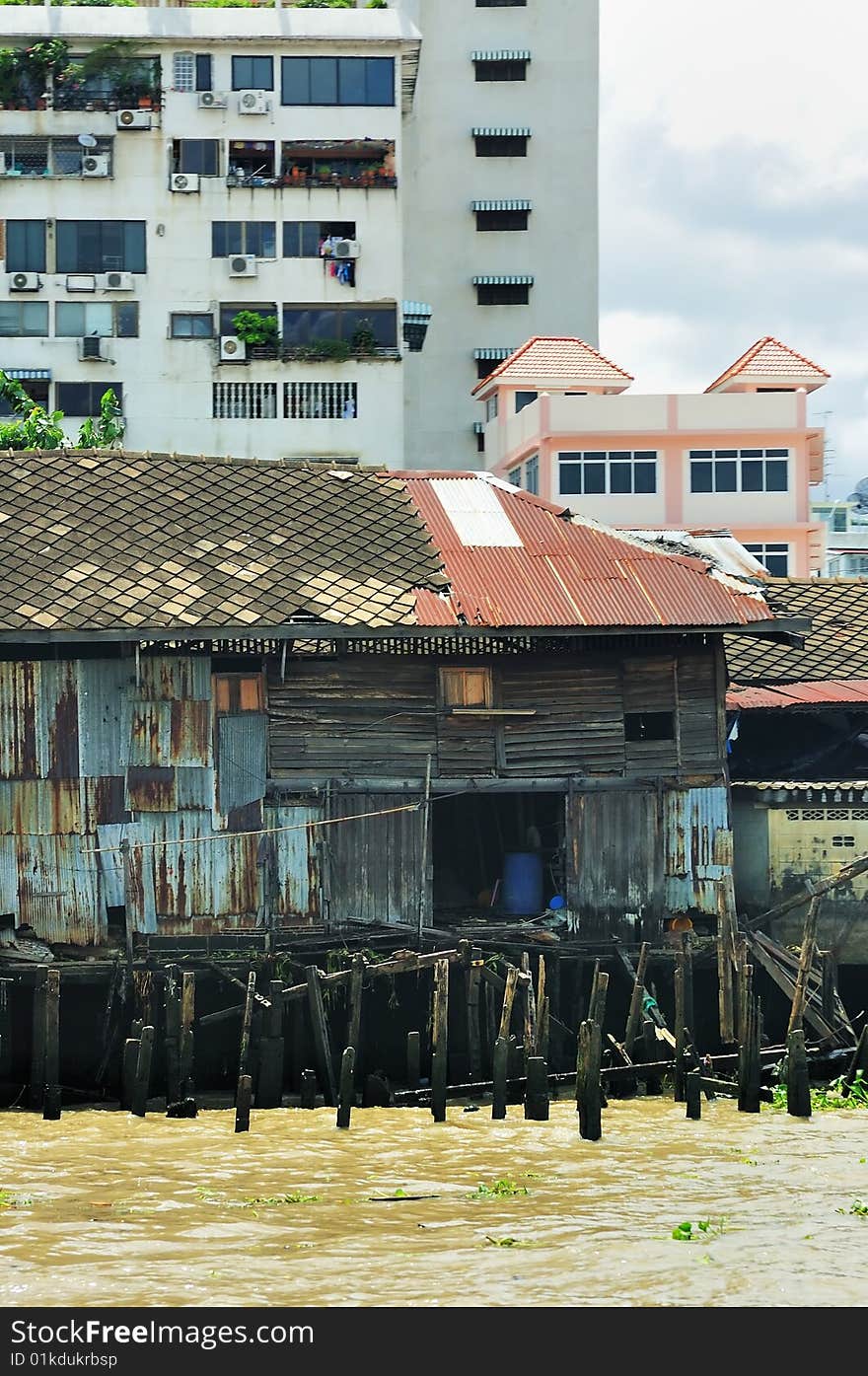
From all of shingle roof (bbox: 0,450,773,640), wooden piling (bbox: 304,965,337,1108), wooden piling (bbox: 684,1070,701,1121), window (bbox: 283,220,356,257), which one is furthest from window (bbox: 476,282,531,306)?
wooden piling (bbox: 684,1070,701,1121)

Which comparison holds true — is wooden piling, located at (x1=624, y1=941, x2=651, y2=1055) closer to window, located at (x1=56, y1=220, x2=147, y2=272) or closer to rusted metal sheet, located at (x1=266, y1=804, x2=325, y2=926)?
rusted metal sheet, located at (x1=266, y1=804, x2=325, y2=926)

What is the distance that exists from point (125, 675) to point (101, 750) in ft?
3.29

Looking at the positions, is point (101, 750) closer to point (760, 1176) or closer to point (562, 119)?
point (760, 1176)

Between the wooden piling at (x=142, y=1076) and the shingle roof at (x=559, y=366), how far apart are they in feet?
102

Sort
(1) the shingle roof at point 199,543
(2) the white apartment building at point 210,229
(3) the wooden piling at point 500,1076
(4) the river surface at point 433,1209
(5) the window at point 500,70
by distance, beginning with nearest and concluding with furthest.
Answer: (4) the river surface at point 433,1209, (3) the wooden piling at point 500,1076, (1) the shingle roof at point 199,543, (2) the white apartment building at point 210,229, (5) the window at point 500,70

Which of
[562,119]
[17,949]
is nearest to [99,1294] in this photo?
[17,949]

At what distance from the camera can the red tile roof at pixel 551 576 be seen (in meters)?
24.1

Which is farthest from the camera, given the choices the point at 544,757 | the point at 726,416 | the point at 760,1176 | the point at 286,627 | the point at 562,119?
the point at 562,119

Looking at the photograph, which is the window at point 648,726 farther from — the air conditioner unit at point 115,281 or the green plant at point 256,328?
the air conditioner unit at point 115,281

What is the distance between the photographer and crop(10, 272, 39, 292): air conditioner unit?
45312 millimetres

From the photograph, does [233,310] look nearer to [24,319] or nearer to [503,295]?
[24,319]

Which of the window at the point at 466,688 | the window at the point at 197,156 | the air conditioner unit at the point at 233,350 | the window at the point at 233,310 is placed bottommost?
the window at the point at 466,688

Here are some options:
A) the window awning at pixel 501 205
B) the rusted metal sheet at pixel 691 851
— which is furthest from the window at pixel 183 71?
the rusted metal sheet at pixel 691 851

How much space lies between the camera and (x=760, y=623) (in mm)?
24703
